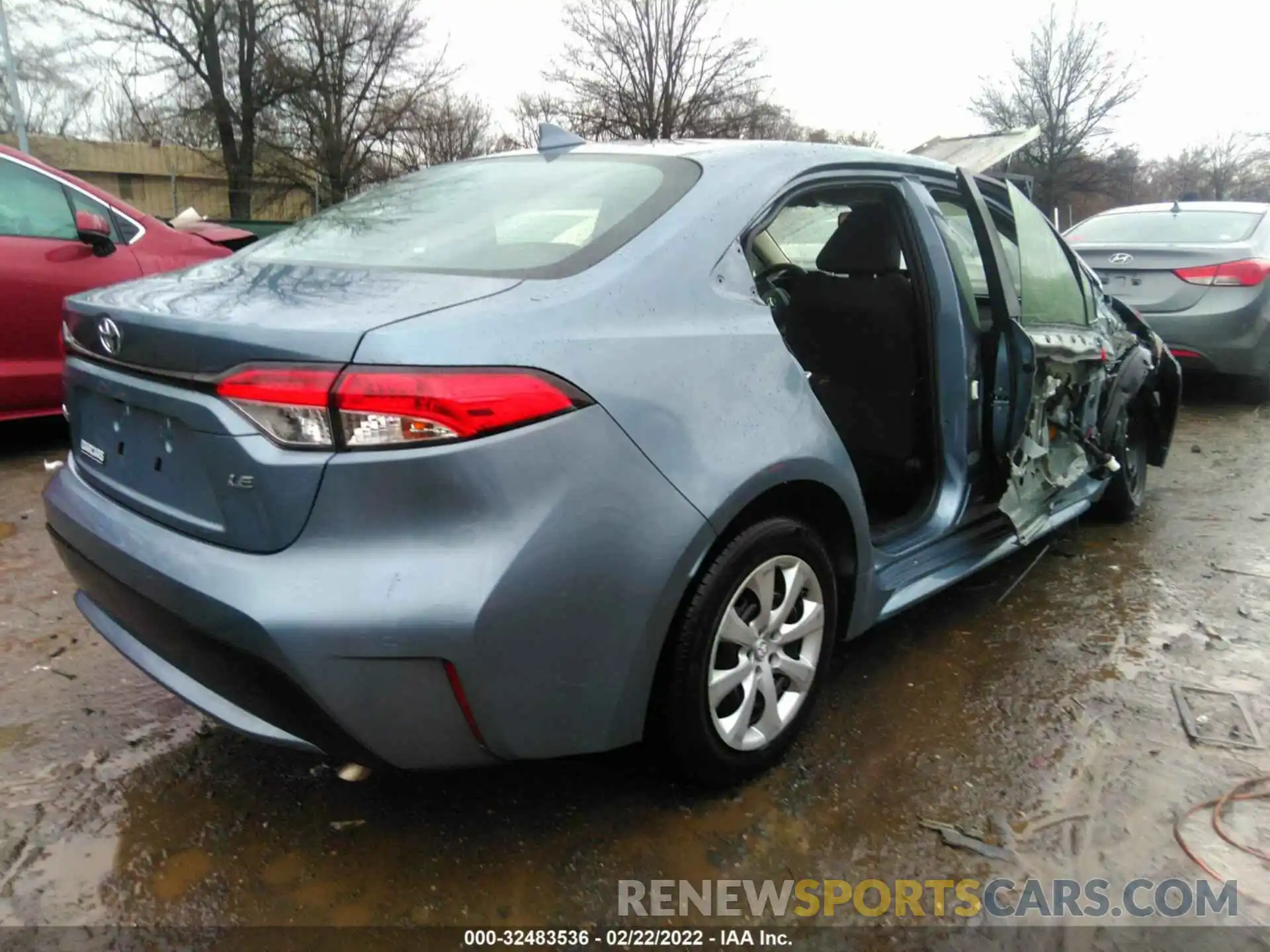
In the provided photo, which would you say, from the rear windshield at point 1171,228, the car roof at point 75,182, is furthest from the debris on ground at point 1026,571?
the car roof at point 75,182

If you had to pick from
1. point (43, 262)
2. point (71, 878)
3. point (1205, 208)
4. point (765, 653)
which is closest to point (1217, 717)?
point (765, 653)

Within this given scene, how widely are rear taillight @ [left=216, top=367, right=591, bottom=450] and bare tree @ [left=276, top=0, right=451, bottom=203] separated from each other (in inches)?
1039

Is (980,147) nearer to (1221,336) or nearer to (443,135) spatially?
(1221,336)

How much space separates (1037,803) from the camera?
231 cm

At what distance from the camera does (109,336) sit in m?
2.00

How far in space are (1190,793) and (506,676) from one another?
1788 mm

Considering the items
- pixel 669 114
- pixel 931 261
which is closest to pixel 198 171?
pixel 669 114

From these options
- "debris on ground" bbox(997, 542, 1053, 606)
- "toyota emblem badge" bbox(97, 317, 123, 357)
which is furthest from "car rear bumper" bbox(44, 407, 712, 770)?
"debris on ground" bbox(997, 542, 1053, 606)

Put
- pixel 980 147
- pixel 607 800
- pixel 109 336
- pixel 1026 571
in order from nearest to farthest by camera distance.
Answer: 1. pixel 109 336
2. pixel 607 800
3. pixel 1026 571
4. pixel 980 147

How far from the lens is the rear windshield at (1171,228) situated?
6617 mm

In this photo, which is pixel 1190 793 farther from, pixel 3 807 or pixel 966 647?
pixel 3 807

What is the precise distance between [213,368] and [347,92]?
27.5 m

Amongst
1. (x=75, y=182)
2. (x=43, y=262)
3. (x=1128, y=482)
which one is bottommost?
(x=1128, y=482)

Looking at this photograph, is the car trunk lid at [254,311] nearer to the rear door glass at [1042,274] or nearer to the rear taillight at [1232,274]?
the rear door glass at [1042,274]
